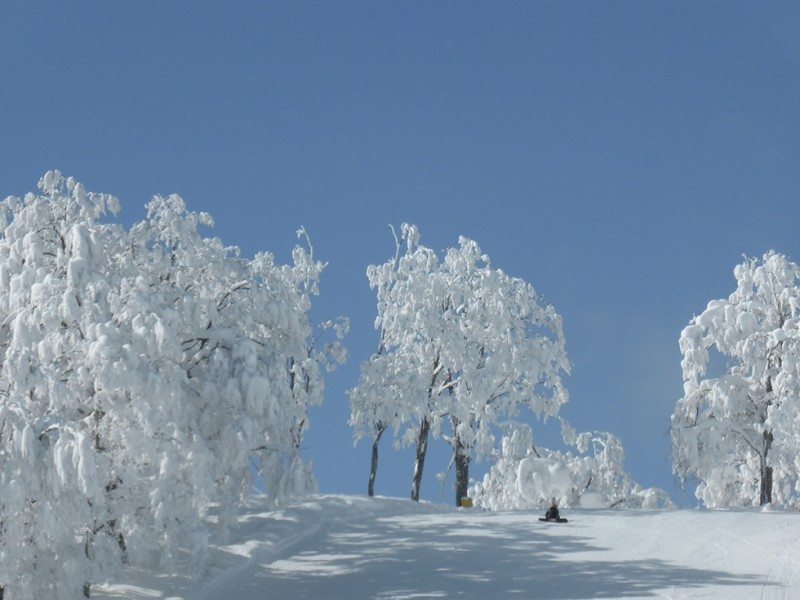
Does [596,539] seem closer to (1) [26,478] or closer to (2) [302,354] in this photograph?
(2) [302,354]

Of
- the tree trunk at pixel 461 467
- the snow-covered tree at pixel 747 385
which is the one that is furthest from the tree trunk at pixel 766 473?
the tree trunk at pixel 461 467

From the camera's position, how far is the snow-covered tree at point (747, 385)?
3027 centimetres

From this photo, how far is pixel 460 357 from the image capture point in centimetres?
3469

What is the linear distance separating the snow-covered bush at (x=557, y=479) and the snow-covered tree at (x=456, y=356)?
0.91 meters

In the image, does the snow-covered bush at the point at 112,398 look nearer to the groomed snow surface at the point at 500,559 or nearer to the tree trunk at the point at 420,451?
the groomed snow surface at the point at 500,559


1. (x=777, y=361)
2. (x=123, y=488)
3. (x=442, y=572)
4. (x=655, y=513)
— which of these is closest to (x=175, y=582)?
(x=123, y=488)

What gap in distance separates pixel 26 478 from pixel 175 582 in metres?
5.51

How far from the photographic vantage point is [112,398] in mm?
20672

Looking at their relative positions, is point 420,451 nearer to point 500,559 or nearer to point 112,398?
point 500,559

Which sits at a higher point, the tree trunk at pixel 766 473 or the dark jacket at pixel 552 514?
the tree trunk at pixel 766 473

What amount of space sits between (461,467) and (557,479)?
20.6 ft

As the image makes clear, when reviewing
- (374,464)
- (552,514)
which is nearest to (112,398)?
(552,514)

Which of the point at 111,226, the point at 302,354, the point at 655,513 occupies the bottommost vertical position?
the point at 655,513

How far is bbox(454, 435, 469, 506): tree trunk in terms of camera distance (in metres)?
35.3
